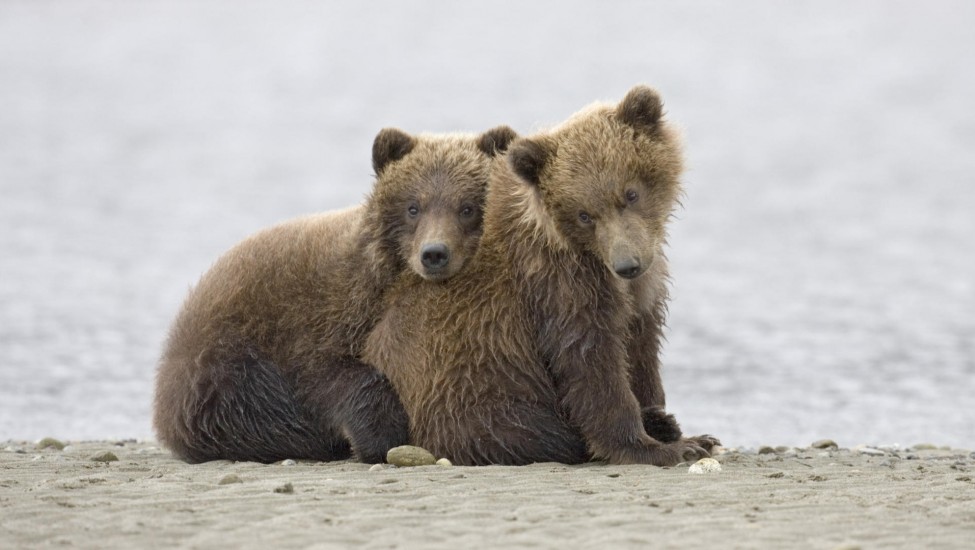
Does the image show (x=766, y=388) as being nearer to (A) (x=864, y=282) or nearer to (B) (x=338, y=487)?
(A) (x=864, y=282)

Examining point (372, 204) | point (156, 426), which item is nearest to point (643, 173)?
point (372, 204)

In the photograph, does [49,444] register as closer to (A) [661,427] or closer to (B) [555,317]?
(B) [555,317]

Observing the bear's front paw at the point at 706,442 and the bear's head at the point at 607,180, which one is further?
the bear's front paw at the point at 706,442

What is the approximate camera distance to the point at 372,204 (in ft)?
28.8

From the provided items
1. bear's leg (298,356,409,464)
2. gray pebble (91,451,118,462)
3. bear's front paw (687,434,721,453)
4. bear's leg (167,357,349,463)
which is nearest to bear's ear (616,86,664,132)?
bear's front paw (687,434,721,453)

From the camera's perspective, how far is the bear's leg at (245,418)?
8.52 m

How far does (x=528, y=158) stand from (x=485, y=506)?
2206mm

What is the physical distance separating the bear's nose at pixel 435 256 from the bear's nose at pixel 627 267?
1102mm

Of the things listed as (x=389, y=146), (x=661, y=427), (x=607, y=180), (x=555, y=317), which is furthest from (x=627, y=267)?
(x=389, y=146)

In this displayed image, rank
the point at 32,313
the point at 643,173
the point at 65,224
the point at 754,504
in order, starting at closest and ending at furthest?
the point at 754,504 → the point at 643,173 → the point at 32,313 → the point at 65,224

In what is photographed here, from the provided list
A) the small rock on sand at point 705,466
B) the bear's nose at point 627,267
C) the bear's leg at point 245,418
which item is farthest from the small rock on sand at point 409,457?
the bear's nose at point 627,267

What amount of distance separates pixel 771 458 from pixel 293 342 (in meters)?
2.91

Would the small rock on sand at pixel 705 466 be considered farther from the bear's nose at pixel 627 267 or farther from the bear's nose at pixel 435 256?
the bear's nose at pixel 435 256

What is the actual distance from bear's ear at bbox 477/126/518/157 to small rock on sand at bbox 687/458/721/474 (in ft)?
7.45
